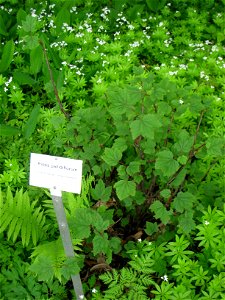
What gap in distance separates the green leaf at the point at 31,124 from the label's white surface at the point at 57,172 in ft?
5.39

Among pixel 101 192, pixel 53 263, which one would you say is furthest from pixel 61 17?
pixel 53 263

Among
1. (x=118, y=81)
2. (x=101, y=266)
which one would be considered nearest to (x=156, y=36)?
(x=118, y=81)

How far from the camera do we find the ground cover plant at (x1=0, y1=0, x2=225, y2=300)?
2.78m

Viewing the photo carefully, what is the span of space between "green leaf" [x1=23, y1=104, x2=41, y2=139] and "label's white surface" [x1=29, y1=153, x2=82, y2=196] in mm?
1644

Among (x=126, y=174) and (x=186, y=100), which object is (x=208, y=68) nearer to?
(x=186, y=100)

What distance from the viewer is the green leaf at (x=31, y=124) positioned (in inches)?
157

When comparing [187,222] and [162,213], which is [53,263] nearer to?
[162,213]

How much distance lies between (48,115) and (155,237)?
180 cm

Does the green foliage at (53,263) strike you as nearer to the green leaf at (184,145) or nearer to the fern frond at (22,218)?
the fern frond at (22,218)

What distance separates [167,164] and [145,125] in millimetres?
306

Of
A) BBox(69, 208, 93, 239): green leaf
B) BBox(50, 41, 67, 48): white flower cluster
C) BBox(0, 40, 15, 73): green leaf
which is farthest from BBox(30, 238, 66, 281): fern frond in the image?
BBox(50, 41, 67, 48): white flower cluster

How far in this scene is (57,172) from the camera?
2361mm

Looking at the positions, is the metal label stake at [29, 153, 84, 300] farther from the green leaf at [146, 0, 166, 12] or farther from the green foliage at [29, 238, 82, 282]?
the green leaf at [146, 0, 166, 12]

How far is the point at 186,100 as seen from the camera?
3.08 m
